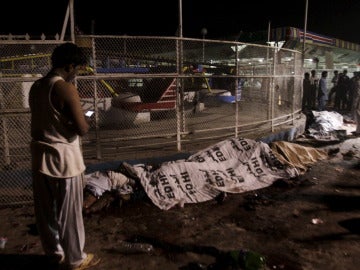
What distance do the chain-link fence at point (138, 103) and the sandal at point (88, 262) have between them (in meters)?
2.14

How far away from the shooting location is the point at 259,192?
19.6ft

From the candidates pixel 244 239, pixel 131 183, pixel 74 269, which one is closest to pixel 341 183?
pixel 244 239

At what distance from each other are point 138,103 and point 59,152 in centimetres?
607

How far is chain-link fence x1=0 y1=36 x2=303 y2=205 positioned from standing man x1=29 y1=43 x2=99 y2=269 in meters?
2.05

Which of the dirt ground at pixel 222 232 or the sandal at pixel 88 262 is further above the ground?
the sandal at pixel 88 262

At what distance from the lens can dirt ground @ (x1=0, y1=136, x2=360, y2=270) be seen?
3697 mm

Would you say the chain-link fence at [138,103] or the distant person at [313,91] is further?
the distant person at [313,91]

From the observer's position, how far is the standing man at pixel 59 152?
2912 mm

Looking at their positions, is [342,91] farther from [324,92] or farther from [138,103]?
[138,103]

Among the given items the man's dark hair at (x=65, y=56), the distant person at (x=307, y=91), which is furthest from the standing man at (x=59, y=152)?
the distant person at (x=307, y=91)

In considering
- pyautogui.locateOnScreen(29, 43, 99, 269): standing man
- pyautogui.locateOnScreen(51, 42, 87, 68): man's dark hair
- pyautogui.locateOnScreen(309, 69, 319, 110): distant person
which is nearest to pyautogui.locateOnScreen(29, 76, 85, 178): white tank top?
pyautogui.locateOnScreen(29, 43, 99, 269): standing man

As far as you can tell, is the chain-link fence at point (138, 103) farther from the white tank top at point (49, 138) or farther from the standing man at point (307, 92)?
the standing man at point (307, 92)

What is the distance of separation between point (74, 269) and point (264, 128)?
727cm

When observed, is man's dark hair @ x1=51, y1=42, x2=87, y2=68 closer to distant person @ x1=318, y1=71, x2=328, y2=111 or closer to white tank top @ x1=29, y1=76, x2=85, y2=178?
white tank top @ x1=29, y1=76, x2=85, y2=178
